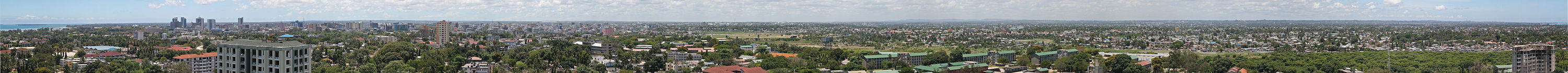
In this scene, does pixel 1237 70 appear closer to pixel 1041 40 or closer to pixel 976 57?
pixel 976 57

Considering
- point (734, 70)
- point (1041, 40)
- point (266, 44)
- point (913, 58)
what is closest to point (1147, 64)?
point (913, 58)

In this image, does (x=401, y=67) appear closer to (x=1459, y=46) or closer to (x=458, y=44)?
(x=458, y=44)

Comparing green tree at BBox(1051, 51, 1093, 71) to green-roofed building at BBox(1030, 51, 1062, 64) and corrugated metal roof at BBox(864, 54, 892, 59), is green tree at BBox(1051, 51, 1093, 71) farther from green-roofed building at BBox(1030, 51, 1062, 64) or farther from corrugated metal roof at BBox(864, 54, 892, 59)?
corrugated metal roof at BBox(864, 54, 892, 59)

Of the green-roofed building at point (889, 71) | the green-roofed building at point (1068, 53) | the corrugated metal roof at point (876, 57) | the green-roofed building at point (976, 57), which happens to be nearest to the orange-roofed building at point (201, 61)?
the green-roofed building at point (889, 71)

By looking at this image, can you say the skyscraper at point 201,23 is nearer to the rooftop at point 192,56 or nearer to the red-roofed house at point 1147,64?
the rooftop at point 192,56

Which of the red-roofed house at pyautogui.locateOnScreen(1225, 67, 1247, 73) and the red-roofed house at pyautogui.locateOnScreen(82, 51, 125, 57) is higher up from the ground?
the red-roofed house at pyautogui.locateOnScreen(1225, 67, 1247, 73)

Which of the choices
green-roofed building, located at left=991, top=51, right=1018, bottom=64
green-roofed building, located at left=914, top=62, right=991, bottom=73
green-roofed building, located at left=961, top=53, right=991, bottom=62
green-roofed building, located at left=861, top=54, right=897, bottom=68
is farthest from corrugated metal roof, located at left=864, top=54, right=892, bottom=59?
green-roofed building, located at left=991, top=51, right=1018, bottom=64
